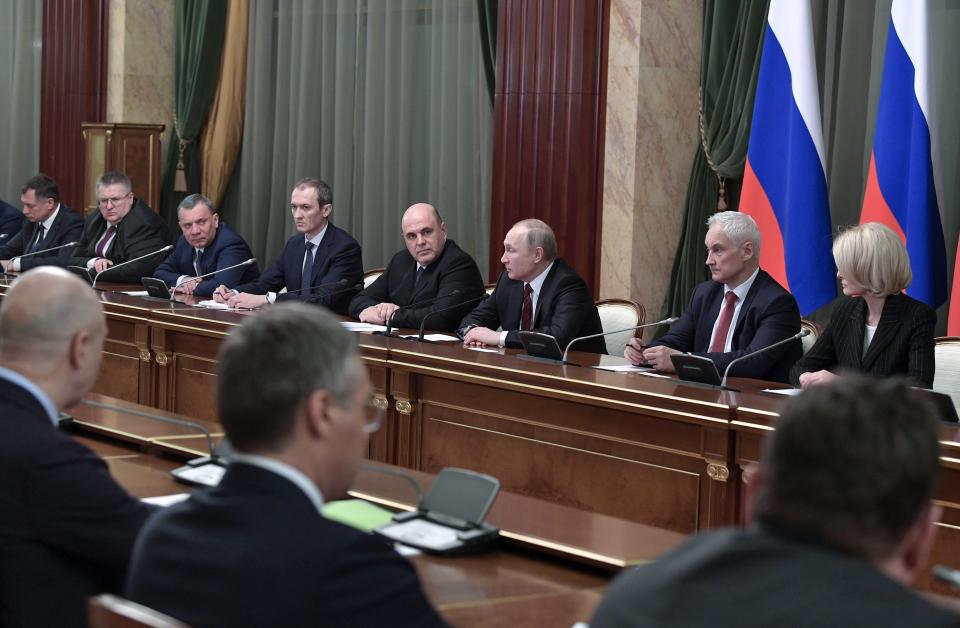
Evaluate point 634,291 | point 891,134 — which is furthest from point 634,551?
point 634,291

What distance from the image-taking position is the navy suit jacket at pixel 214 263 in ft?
22.8

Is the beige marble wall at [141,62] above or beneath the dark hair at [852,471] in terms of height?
above

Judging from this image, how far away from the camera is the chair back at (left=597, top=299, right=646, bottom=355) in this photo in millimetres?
5551

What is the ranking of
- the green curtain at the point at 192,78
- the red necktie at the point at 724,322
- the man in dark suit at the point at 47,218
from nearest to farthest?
the red necktie at the point at 724,322, the man in dark suit at the point at 47,218, the green curtain at the point at 192,78

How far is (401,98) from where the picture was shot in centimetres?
840

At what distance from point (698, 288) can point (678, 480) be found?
1.56m

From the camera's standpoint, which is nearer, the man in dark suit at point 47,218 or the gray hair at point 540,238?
the gray hair at point 540,238

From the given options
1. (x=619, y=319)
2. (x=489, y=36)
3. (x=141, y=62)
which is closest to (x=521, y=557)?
(x=619, y=319)

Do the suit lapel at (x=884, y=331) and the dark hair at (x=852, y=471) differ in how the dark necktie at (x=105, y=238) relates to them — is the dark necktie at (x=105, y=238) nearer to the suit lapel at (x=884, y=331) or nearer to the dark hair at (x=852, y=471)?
the suit lapel at (x=884, y=331)

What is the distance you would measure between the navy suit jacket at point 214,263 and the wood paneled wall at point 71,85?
2.63 m

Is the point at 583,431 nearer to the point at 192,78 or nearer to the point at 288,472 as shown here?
the point at 288,472

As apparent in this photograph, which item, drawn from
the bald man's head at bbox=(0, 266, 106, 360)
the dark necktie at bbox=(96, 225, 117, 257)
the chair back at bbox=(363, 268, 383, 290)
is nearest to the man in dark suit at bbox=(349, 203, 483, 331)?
the chair back at bbox=(363, 268, 383, 290)

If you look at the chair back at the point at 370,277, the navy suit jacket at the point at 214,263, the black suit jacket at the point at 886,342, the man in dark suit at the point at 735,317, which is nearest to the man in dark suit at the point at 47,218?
the navy suit jacket at the point at 214,263

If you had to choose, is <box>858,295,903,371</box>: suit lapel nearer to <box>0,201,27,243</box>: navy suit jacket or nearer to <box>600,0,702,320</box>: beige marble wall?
<box>600,0,702,320</box>: beige marble wall
